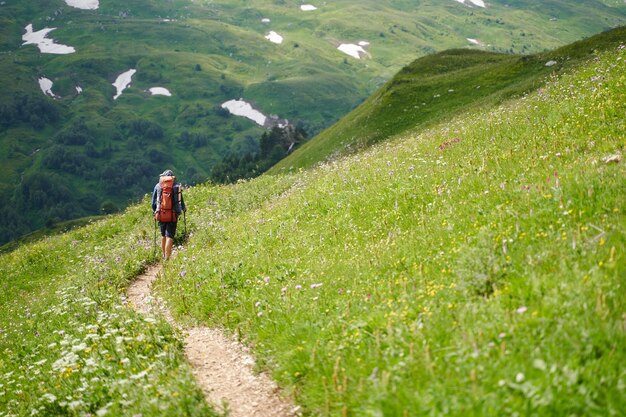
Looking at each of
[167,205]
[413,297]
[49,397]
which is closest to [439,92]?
[167,205]

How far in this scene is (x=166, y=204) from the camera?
57.8ft

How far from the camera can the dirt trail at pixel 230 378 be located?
682 cm

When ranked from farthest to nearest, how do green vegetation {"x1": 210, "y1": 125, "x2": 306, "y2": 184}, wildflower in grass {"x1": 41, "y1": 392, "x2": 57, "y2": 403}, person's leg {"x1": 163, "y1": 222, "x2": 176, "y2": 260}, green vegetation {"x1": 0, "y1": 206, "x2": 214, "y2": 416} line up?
green vegetation {"x1": 210, "y1": 125, "x2": 306, "y2": 184} → person's leg {"x1": 163, "y1": 222, "x2": 176, "y2": 260} → wildflower in grass {"x1": 41, "y1": 392, "x2": 57, "y2": 403} → green vegetation {"x1": 0, "y1": 206, "x2": 214, "y2": 416}

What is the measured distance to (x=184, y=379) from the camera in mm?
6730

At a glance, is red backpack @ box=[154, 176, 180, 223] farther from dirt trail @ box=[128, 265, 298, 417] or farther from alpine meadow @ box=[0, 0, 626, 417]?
dirt trail @ box=[128, 265, 298, 417]

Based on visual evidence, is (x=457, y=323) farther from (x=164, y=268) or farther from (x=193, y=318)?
(x=164, y=268)

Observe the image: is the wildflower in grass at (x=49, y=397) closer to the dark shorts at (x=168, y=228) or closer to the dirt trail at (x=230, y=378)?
the dirt trail at (x=230, y=378)

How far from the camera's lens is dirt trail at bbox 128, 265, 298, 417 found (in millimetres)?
6824

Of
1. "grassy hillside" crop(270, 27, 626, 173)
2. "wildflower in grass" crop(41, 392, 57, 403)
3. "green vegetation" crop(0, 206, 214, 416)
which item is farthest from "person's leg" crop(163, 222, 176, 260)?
"grassy hillside" crop(270, 27, 626, 173)

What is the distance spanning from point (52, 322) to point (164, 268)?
143 inches

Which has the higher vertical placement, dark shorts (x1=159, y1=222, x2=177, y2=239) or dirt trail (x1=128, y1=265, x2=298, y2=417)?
dirt trail (x1=128, y1=265, x2=298, y2=417)

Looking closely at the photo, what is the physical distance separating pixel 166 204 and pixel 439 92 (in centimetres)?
4422

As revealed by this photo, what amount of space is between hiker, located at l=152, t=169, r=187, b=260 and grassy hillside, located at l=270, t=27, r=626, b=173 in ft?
95.9

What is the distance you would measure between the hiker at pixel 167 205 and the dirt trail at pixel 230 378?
804 cm
